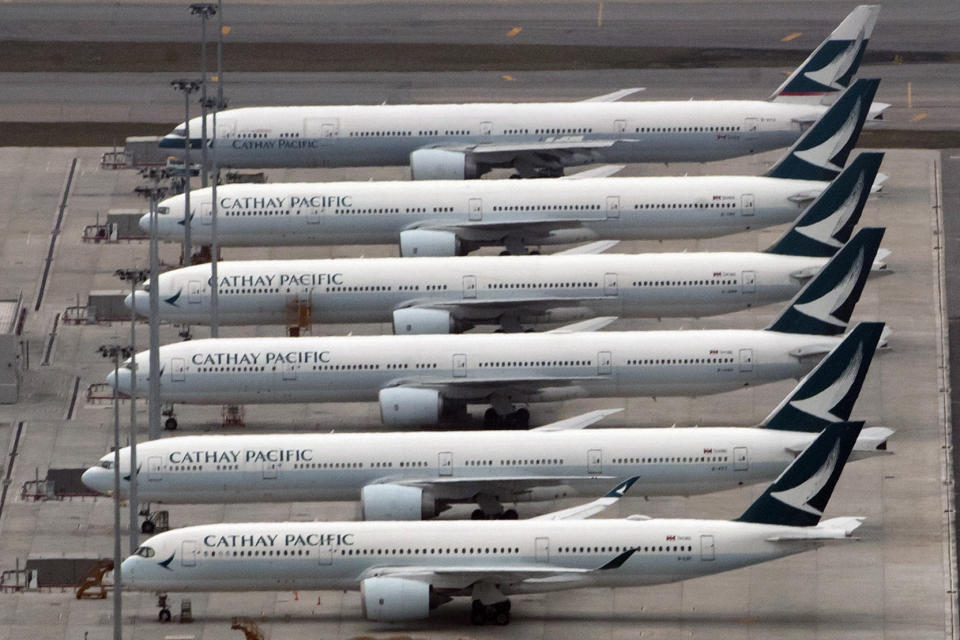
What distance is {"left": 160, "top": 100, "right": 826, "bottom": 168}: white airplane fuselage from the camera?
133000 millimetres

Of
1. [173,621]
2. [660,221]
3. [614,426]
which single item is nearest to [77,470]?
[173,621]

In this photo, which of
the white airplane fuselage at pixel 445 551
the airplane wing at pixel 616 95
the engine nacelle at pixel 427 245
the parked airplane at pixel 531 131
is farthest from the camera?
the airplane wing at pixel 616 95

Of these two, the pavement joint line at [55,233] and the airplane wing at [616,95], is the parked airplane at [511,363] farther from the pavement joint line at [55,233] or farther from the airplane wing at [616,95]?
the airplane wing at [616,95]

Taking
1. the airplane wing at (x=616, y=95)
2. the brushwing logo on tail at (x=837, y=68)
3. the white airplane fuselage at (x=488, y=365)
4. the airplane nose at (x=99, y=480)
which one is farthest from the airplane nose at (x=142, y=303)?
the brushwing logo on tail at (x=837, y=68)

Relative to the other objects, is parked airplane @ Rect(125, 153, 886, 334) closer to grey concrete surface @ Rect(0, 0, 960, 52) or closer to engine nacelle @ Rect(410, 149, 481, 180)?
engine nacelle @ Rect(410, 149, 481, 180)

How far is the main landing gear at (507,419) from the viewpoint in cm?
10981

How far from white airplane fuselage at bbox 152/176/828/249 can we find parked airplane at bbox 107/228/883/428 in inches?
558

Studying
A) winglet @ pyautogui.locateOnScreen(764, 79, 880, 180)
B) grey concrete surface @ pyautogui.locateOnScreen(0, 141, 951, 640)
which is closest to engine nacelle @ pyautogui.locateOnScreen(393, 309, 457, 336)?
grey concrete surface @ pyautogui.locateOnScreen(0, 141, 951, 640)

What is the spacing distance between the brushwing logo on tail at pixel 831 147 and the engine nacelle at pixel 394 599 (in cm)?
3842

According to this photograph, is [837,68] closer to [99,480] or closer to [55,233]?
[55,233]

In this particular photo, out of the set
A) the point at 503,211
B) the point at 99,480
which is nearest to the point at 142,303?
the point at 99,480

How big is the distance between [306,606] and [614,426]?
18359 mm

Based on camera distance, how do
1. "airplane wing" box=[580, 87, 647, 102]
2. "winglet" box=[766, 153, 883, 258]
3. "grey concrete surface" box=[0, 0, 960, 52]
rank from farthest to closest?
"grey concrete surface" box=[0, 0, 960, 52], "airplane wing" box=[580, 87, 647, 102], "winglet" box=[766, 153, 883, 258]

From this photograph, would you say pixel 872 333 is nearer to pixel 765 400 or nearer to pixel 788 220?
pixel 765 400
